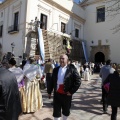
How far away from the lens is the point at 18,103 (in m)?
2.43

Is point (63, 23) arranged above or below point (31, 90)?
above

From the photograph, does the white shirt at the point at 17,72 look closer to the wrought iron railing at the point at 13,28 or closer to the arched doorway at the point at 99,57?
the wrought iron railing at the point at 13,28

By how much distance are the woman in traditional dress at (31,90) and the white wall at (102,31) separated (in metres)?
20.0

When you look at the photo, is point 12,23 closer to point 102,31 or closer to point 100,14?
point 102,31

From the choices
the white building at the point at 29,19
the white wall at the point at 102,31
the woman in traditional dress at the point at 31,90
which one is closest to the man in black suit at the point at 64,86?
the woman in traditional dress at the point at 31,90

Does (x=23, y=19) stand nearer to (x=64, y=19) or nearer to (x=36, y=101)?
(x=64, y=19)

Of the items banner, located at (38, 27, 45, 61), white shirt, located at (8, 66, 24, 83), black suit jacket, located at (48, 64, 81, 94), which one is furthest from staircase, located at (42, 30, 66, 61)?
black suit jacket, located at (48, 64, 81, 94)

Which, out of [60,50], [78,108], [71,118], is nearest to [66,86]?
[71,118]

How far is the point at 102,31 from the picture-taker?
1053 inches

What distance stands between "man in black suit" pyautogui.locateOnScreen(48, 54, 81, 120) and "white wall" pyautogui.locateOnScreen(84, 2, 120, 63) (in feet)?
70.8

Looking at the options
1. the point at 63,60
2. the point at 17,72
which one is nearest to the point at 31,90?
the point at 17,72

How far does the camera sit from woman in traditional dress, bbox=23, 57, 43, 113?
6.28m

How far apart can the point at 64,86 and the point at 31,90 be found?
7.49 ft

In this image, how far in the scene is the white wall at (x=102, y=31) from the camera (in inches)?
997
